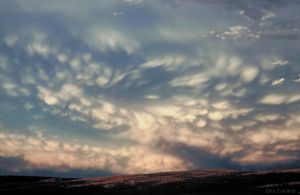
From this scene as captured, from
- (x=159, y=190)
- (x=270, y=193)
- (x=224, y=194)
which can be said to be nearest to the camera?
(x=270, y=193)

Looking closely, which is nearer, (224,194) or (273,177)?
(224,194)

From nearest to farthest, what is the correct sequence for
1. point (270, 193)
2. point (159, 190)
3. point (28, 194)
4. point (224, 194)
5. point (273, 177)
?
1. point (270, 193)
2. point (224, 194)
3. point (159, 190)
4. point (28, 194)
5. point (273, 177)

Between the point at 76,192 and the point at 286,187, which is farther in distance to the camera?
the point at 76,192

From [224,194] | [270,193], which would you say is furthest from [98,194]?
[270,193]

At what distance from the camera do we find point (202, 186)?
8331 centimetres

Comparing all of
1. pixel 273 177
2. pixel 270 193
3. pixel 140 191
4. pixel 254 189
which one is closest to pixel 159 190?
pixel 140 191

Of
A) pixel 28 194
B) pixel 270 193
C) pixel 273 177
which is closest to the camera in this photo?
pixel 270 193

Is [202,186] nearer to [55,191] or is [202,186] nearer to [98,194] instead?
[98,194]

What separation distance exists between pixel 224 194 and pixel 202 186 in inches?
551

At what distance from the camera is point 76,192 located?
88.8 meters

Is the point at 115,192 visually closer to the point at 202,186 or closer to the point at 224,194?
the point at 202,186

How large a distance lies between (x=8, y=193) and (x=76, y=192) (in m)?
12.4

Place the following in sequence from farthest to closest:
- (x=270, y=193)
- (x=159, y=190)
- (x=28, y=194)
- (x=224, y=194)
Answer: (x=28, y=194) → (x=159, y=190) → (x=224, y=194) → (x=270, y=193)

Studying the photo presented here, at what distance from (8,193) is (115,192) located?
21.1 m
